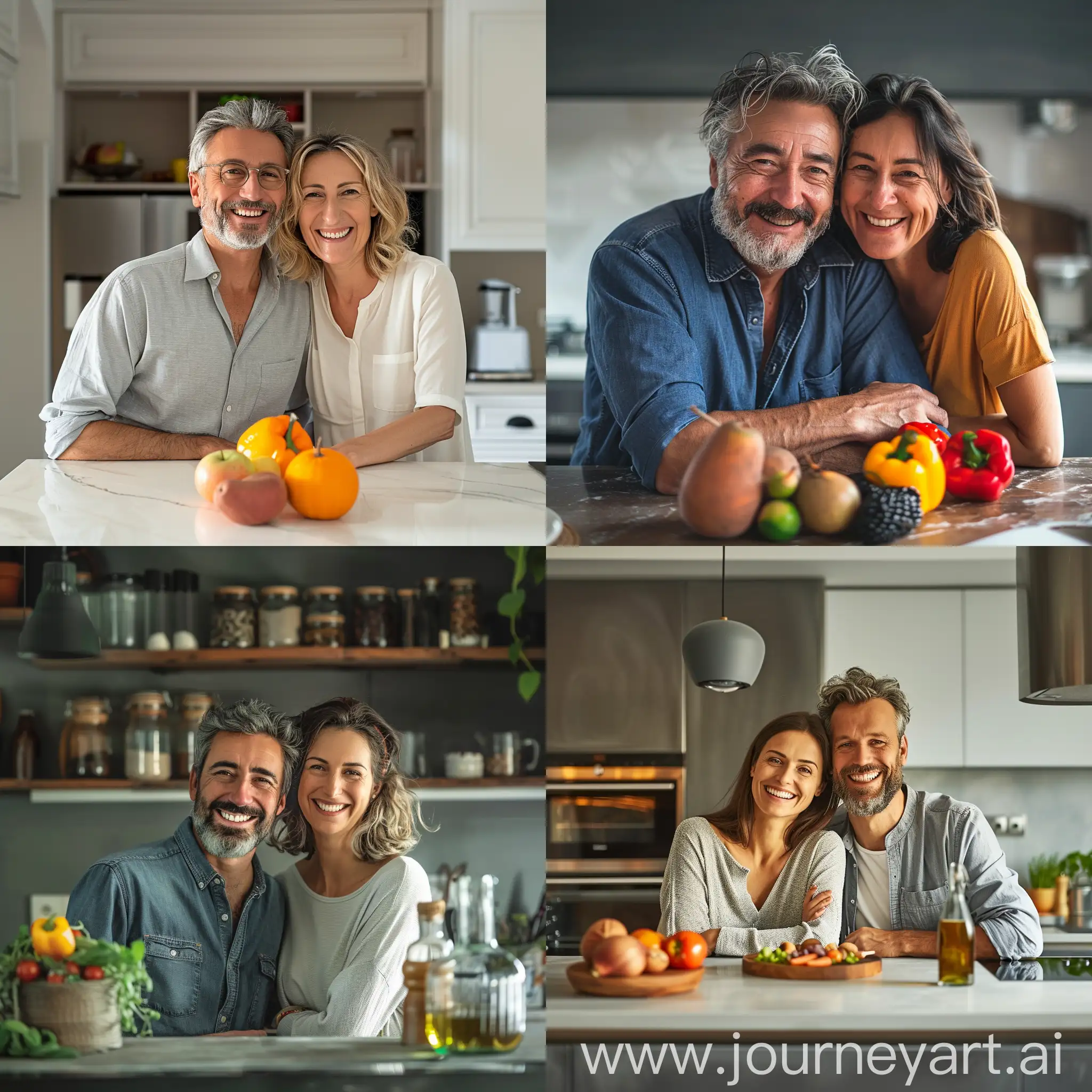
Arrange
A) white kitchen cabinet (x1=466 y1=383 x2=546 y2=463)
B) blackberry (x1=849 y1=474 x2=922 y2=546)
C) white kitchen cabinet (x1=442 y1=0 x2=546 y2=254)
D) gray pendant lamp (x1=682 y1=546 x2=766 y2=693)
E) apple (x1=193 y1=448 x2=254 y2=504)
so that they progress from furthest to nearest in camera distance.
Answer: white kitchen cabinet (x1=466 y1=383 x2=546 y2=463) → white kitchen cabinet (x1=442 y1=0 x2=546 y2=254) → gray pendant lamp (x1=682 y1=546 x2=766 y2=693) → blackberry (x1=849 y1=474 x2=922 y2=546) → apple (x1=193 y1=448 x2=254 y2=504)

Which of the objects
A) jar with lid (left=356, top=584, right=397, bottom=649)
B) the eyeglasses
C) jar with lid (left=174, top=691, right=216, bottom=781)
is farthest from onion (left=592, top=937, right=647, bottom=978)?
the eyeglasses

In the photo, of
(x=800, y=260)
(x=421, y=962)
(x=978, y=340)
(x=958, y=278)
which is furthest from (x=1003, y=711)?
(x=421, y=962)

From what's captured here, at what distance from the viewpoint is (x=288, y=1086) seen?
2174 mm

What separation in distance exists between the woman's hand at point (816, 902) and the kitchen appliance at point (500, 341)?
1.06 metres

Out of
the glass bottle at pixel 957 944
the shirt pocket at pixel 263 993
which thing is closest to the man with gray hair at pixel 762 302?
the glass bottle at pixel 957 944

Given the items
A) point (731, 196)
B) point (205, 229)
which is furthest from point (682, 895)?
point (205, 229)

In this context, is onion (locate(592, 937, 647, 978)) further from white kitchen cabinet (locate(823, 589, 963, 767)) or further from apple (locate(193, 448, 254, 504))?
apple (locate(193, 448, 254, 504))

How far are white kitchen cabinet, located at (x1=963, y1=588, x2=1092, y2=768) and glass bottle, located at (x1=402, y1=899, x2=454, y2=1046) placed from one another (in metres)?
0.95

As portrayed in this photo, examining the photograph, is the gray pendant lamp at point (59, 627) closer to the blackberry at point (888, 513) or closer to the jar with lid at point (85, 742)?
the jar with lid at point (85, 742)

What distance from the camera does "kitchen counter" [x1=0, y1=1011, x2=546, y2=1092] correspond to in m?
2.11

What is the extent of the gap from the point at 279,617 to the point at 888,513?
938mm

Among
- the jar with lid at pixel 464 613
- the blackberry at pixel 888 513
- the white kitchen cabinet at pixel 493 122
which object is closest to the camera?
the blackberry at pixel 888 513

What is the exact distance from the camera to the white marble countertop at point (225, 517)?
79.4 inches

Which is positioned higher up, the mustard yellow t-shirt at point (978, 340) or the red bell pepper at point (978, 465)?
the mustard yellow t-shirt at point (978, 340)
